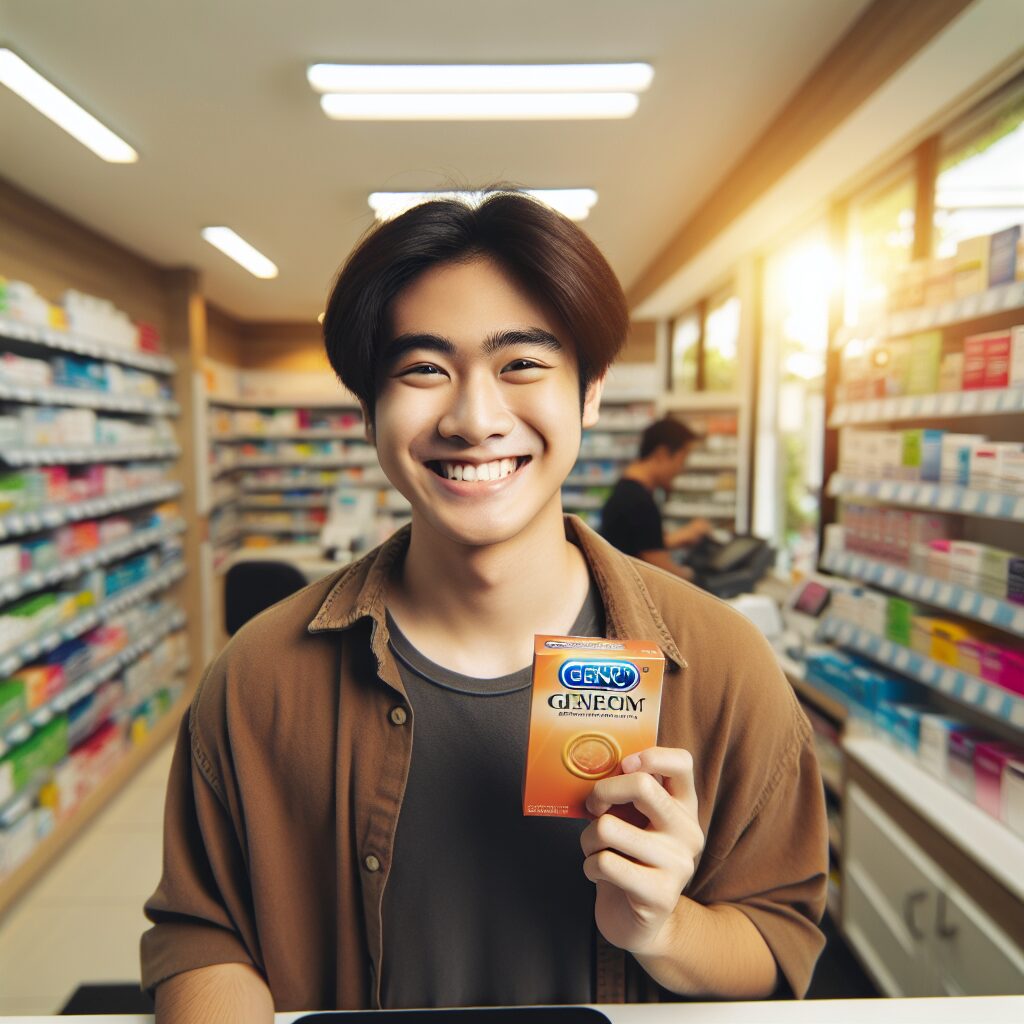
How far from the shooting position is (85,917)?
11.3ft

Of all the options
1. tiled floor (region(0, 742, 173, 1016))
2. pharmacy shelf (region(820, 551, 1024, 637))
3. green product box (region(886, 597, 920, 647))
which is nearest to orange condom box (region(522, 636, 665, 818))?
pharmacy shelf (region(820, 551, 1024, 637))

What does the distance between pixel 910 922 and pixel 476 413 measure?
2.29m

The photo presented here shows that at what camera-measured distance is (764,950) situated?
→ 1048 mm

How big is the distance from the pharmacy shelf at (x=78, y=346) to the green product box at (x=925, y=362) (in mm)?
3744

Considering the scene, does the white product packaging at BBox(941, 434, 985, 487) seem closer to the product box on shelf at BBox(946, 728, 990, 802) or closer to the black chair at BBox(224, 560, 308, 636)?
the product box on shelf at BBox(946, 728, 990, 802)

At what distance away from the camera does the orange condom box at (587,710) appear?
869 millimetres

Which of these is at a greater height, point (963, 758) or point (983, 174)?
point (983, 174)

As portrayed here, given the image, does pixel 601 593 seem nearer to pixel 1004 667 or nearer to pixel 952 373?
pixel 1004 667

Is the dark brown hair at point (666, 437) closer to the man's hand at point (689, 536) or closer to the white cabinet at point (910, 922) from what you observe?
the man's hand at point (689, 536)

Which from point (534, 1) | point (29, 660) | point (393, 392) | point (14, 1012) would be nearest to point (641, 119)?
point (534, 1)

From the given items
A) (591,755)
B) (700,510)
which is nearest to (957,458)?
(591,755)

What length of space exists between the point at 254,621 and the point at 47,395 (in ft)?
11.0

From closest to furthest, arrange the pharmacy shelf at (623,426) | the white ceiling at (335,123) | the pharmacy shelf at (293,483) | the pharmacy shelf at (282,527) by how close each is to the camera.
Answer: the white ceiling at (335,123) → the pharmacy shelf at (623,426) → the pharmacy shelf at (293,483) → the pharmacy shelf at (282,527)

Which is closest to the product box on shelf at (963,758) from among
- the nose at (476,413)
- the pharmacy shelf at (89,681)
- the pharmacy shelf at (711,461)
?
the nose at (476,413)
